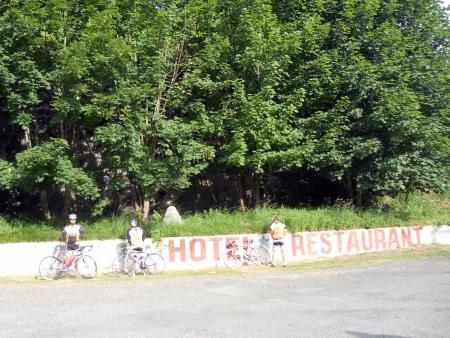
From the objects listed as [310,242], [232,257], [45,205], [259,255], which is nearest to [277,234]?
[259,255]

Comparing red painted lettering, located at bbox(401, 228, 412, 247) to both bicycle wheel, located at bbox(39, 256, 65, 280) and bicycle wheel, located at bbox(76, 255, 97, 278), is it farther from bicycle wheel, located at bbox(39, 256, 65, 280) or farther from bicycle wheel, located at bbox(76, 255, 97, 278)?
bicycle wheel, located at bbox(39, 256, 65, 280)

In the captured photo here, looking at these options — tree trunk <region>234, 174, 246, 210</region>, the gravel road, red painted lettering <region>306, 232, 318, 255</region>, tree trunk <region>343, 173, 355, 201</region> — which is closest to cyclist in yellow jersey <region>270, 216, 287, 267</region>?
red painted lettering <region>306, 232, 318, 255</region>

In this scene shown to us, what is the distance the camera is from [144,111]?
1498cm

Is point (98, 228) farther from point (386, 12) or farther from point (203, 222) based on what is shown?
point (386, 12)

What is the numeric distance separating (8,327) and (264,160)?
10397 mm

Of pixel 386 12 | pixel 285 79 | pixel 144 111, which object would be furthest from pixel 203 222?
pixel 386 12

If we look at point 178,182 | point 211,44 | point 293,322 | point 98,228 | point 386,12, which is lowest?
point 293,322

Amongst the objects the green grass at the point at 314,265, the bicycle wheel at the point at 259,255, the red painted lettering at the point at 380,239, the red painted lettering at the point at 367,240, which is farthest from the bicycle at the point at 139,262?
the red painted lettering at the point at 380,239

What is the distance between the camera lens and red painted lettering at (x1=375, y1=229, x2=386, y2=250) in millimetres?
17625

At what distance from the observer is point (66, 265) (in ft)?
41.5

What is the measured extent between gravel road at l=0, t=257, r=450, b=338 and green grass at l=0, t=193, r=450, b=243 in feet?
6.93

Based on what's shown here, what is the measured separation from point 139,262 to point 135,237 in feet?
2.32

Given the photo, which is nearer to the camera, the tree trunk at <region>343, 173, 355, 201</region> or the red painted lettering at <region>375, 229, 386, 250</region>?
the red painted lettering at <region>375, 229, 386, 250</region>

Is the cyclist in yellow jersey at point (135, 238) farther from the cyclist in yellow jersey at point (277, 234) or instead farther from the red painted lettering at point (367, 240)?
the red painted lettering at point (367, 240)
